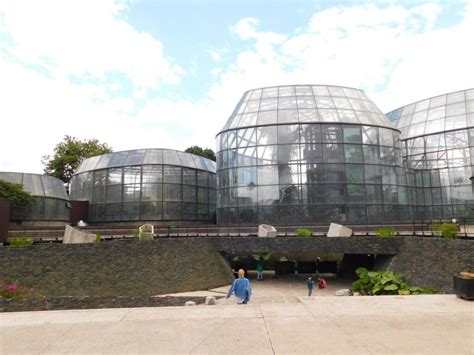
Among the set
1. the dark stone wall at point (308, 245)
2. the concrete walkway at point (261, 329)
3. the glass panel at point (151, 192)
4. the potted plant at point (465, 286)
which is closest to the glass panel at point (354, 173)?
the dark stone wall at point (308, 245)

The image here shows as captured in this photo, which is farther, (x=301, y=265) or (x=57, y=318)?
(x=301, y=265)

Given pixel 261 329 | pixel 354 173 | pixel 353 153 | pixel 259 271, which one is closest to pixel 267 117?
pixel 353 153

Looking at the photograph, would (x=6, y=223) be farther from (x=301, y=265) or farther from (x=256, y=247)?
(x=301, y=265)

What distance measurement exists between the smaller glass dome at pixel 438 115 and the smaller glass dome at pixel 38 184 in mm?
37388

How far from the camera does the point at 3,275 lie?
685 inches

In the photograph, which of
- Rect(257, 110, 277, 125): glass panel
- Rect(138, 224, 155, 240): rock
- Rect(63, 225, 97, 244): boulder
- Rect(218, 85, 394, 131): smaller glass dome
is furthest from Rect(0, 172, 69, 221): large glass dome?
Rect(257, 110, 277, 125): glass panel

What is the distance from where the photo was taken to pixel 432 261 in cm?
1653

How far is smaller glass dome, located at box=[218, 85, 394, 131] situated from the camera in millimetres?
30062

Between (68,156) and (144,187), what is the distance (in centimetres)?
2504

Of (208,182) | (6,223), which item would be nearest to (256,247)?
(6,223)

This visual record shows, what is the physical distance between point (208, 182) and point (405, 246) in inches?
1021

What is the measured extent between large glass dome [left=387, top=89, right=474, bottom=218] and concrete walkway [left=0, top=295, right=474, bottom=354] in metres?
28.4

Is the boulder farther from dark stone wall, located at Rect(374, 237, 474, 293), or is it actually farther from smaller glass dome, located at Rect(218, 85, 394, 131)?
dark stone wall, located at Rect(374, 237, 474, 293)

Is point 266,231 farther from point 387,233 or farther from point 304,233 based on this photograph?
point 387,233
